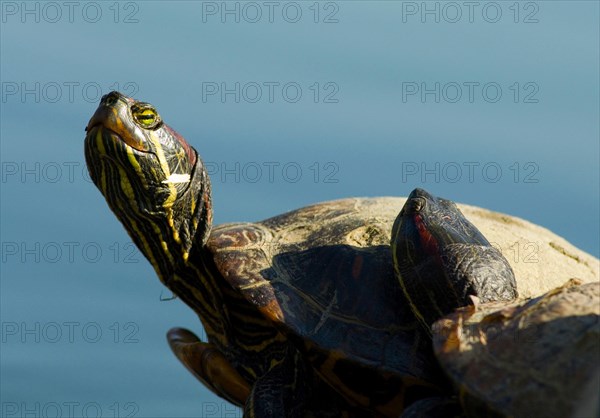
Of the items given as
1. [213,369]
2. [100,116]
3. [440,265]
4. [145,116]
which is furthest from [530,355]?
[100,116]

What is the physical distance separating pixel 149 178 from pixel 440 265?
6.72 ft

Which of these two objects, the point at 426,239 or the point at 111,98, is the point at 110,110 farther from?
the point at 426,239

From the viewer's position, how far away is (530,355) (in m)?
4.98

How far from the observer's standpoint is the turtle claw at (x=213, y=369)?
277 inches

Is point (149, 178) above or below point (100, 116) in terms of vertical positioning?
below

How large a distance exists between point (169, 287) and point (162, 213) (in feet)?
2.15

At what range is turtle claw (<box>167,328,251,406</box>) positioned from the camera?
7.04 metres

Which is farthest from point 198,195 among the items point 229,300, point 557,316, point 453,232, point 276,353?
point 557,316

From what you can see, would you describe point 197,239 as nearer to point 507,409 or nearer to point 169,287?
point 169,287

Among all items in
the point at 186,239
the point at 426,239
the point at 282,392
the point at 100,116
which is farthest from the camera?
the point at 186,239

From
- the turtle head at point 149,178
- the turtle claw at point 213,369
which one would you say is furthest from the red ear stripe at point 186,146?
the turtle claw at point 213,369

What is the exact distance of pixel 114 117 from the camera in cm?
656

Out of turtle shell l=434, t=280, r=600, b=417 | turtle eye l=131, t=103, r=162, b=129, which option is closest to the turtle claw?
turtle eye l=131, t=103, r=162, b=129

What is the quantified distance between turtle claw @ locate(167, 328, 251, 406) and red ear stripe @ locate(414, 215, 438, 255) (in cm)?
178
